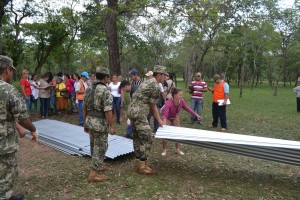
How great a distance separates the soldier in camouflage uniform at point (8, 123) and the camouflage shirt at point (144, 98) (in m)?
1.85

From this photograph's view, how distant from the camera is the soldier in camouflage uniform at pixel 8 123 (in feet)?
10.8

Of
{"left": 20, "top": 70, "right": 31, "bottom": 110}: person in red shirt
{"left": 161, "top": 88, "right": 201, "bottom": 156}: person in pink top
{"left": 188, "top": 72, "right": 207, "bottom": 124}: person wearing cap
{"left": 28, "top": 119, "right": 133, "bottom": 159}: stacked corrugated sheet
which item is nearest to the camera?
{"left": 161, "top": 88, "right": 201, "bottom": 156}: person in pink top

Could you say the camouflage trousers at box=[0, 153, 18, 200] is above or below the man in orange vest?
below

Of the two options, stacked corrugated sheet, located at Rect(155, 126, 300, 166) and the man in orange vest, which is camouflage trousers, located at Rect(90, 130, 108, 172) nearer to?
stacked corrugated sheet, located at Rect(155, 126, 300, 166)

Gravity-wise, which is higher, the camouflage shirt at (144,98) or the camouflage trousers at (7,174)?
the camouflage shirt at (144,98)

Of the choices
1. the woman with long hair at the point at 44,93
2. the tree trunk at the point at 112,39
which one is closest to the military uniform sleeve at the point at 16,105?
the woman with long hair at the point at 44,93

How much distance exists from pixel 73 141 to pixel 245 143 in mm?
4148

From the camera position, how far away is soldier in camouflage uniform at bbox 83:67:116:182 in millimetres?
4332

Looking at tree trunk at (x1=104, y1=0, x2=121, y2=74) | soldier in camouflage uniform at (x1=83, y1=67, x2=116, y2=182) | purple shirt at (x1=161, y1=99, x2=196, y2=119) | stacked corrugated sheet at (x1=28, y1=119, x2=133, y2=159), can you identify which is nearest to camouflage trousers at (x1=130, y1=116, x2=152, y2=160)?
soldier in camouflage uniform at (x1=83, y1=67, x2=116, y2=182)

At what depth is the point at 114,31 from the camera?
11.9m

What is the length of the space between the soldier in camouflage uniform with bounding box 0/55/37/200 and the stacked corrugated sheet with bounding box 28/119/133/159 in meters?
2.20

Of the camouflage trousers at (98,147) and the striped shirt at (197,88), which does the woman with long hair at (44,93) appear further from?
the camouflage trousers at (98,147)

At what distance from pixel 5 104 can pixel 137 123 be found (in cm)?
219

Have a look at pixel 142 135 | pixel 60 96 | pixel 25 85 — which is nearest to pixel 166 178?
pixel 142 135
